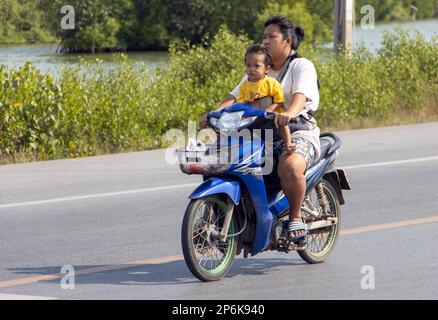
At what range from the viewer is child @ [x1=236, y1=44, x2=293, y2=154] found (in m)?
7.18

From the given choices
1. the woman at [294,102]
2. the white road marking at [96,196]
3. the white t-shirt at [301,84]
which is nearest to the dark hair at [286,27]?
the woman at [294,102]

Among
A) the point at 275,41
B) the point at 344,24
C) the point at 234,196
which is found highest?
the point at 275,41

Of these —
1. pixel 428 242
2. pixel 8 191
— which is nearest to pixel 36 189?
pixel 8 191

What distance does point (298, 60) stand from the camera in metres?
7.54

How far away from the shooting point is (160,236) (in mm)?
9266

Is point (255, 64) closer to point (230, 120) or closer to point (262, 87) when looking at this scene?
point (262, 87)

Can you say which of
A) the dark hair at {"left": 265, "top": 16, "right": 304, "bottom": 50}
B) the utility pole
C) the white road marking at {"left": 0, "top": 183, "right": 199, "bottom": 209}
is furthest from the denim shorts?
→ the utility pole

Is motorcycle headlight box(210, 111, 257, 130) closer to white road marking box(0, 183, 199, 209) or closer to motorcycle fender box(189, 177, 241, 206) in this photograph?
motorcycle fender box(189, 177, 241, 206)

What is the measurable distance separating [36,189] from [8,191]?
0.30 m

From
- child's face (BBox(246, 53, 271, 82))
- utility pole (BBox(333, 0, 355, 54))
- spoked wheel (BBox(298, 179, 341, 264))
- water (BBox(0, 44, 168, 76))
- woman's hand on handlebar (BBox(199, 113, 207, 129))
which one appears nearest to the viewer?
child's face (BBox(246, 53, 271, 82))

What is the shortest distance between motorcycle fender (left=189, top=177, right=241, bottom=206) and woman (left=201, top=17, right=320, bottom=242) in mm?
361

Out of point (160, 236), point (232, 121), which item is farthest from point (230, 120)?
point (160, 236)

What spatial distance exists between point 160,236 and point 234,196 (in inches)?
87.9

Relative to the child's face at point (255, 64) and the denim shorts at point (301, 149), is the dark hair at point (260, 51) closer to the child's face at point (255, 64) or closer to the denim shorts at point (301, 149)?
the child's face at point (255, 64)
